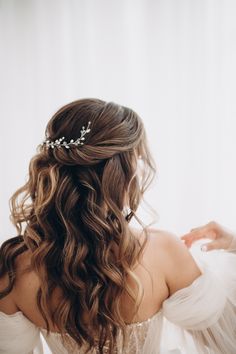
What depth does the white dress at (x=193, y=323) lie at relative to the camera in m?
0.96

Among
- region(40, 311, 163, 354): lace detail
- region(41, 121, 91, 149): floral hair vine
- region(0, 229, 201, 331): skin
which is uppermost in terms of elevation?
region(41, 121, 91, 149): floral hair vine

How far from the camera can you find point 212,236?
3.73 ft

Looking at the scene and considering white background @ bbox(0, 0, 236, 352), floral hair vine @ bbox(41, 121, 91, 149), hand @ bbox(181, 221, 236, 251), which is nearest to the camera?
floral hair vine @ bbox(41, 121, 91, 149)

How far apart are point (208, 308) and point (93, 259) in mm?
386

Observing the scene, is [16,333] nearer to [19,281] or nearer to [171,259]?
[19,281]

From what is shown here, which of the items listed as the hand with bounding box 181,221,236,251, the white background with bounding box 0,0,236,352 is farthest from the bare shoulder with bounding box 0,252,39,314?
the white background with bounding box 0,0,236,352

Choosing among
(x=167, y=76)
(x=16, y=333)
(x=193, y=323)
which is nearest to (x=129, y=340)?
→ (x=193, y=323)

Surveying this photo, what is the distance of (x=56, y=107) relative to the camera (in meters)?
1.59

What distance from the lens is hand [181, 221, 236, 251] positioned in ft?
3.63

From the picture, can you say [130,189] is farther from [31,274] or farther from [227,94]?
[227,94]

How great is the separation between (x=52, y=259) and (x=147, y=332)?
38cm

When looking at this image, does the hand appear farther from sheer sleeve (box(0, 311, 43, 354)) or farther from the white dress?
sheer sleeve (box(0, 311, 43, 354))

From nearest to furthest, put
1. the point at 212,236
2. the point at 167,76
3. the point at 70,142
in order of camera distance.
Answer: the point at 70,142 < the point at 212,236 < the point at 167,76

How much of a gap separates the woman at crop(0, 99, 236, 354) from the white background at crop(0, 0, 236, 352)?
0.58m
